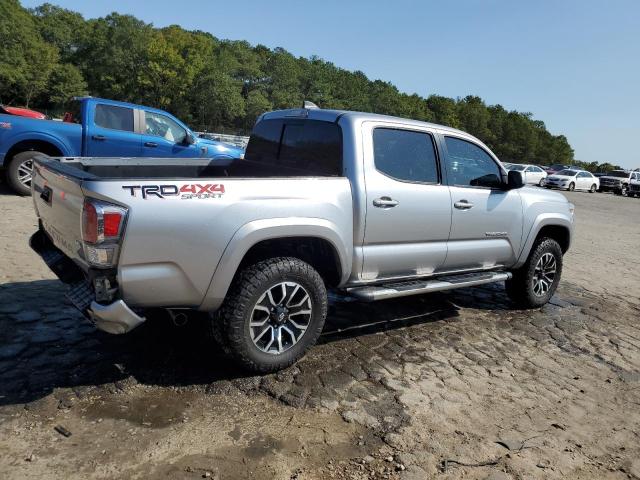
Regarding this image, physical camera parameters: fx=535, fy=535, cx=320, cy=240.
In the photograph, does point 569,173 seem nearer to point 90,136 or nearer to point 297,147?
point 90,136

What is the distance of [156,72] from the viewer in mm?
72375

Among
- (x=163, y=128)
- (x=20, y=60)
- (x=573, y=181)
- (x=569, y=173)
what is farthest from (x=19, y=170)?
(x=20, y=60)

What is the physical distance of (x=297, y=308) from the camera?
152 inches

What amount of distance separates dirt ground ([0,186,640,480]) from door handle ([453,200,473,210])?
1.21 meters

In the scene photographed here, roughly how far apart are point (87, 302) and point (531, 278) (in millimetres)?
4576

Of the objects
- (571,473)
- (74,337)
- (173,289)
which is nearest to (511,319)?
(571,473)

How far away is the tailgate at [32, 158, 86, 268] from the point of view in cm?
324

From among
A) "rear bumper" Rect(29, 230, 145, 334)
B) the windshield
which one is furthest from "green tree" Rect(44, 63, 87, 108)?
"rear bumper" Rect(29, 230, 145, 334)

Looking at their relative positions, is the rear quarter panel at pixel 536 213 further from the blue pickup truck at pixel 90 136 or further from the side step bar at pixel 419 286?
the blue pickup truck at pixel 90 136

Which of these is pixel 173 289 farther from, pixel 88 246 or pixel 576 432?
pixel 576 432

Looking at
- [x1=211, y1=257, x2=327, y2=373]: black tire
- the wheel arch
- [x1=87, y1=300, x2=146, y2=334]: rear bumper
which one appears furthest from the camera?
the wheel arch

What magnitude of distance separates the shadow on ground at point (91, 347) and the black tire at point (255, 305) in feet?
0.68

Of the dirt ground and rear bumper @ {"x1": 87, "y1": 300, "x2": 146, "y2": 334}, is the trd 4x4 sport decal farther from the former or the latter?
the dirt ground

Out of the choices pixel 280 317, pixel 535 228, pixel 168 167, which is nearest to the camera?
pixel 280 317
